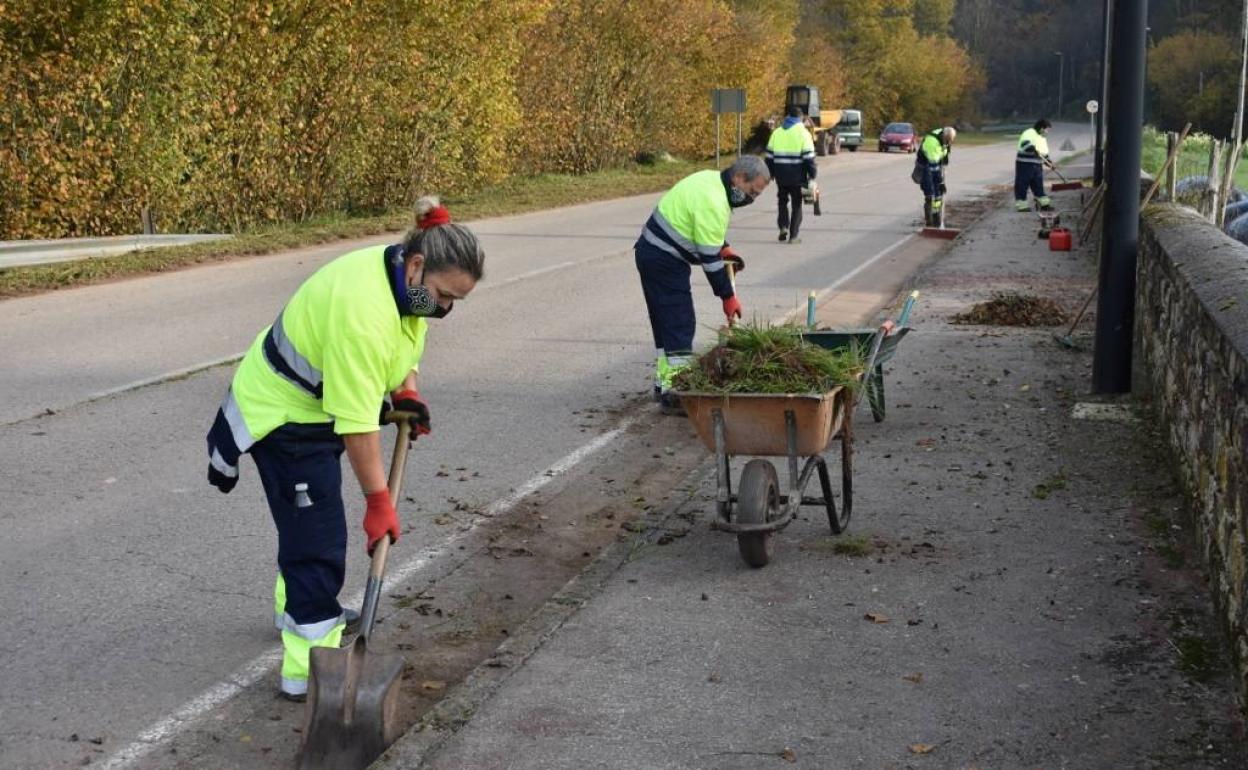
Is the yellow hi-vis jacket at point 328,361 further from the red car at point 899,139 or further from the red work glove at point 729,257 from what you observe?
the red car at point 899,139

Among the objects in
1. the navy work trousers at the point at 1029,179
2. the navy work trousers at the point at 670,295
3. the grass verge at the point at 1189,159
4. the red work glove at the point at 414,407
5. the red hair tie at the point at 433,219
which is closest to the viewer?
the red hair tie at the point at 433,219

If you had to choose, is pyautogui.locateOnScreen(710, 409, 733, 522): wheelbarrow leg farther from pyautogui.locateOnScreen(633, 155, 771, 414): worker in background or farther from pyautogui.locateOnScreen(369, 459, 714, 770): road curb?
pyautogui.locateOnScreen(633, 155, 771, 414): worker in background

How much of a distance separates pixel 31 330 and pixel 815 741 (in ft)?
35.9

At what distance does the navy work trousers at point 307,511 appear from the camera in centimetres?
524

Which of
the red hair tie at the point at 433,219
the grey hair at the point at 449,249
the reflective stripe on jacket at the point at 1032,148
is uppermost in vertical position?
the red hair tie at the point at 433,219

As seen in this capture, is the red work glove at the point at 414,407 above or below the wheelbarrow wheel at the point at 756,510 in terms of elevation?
above

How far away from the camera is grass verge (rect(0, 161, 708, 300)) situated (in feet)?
57.7

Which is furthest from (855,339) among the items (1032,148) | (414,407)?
(1032,148)

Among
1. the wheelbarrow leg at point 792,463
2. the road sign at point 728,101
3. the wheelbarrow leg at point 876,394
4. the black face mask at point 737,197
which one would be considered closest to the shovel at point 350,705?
the wheelbarrow leg at point 792,463

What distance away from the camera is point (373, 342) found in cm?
487

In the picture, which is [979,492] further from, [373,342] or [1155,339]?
[373,342]

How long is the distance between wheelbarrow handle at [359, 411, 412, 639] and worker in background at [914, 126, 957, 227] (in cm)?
2021

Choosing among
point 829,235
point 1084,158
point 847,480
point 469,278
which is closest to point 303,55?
point 829,235

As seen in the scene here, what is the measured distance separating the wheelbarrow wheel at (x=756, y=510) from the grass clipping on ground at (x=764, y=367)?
0.40 meters
